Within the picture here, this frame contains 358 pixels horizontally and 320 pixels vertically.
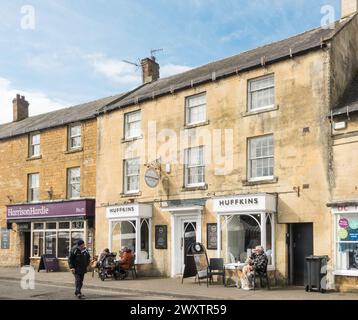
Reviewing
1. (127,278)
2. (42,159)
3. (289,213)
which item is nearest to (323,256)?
(289,213)

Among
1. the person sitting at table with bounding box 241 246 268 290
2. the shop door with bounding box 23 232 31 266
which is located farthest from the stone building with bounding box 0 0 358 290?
the shop door with bounding box 23 232 31 266

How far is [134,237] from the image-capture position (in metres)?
23.6

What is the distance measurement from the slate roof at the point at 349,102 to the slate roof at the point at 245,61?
1.91 m

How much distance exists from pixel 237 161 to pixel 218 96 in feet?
8.95

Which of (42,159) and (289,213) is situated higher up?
(42,159)

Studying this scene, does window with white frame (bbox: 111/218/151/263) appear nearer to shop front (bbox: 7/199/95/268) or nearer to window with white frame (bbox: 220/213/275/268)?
shop front (bbox: 7/199/95/268)

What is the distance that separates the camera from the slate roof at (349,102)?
55.7ft

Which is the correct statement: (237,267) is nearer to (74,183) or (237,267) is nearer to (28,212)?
(74,183)

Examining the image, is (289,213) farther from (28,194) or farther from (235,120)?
(28,194)

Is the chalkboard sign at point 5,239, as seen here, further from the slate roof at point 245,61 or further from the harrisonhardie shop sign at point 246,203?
the harrisonhardie shop sign at point 246,203

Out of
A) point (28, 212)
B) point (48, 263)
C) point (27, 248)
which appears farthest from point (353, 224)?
point (27, 248)

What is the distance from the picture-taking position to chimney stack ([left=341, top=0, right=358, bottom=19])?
2047cm

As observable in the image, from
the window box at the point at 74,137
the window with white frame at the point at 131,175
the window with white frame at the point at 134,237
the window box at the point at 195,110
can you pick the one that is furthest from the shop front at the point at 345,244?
the window box at the point at 74,137
